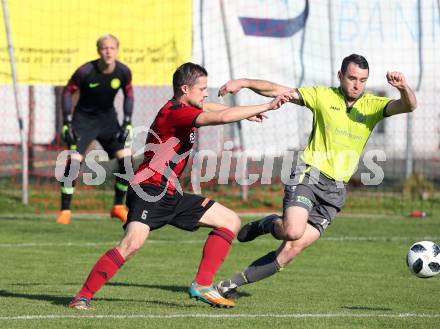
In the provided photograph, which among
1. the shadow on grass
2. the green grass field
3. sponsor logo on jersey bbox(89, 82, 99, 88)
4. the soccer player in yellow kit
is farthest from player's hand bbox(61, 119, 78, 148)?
the soccer player in yellow kit

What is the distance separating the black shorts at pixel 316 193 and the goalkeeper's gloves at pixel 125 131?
6112mm

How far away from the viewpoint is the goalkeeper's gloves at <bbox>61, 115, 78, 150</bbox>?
1503cm

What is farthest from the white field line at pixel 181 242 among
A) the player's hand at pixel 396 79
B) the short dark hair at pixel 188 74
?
the player's hand at pixel 396 79

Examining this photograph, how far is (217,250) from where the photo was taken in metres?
8.81

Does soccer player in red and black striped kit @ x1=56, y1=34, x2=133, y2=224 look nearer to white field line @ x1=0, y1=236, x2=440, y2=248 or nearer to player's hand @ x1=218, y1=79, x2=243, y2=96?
white field line @ x1=0, y1=236, x2=440, y2=248

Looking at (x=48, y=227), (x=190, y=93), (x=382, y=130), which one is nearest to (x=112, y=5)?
(x=48, y=227)

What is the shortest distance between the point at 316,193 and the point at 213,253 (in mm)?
1111

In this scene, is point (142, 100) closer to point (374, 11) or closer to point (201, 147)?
point (201, 147)

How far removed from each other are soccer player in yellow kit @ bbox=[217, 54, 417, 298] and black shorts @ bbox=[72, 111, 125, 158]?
6.10 metres

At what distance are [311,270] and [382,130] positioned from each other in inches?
1026

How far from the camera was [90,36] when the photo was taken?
1841 centimetres

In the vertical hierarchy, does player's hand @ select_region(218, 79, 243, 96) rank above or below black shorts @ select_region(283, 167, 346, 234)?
above

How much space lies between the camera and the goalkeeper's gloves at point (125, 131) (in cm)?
1513

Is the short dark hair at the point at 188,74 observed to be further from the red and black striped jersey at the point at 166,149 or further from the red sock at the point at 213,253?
→ the red sock at the point at 213,253
